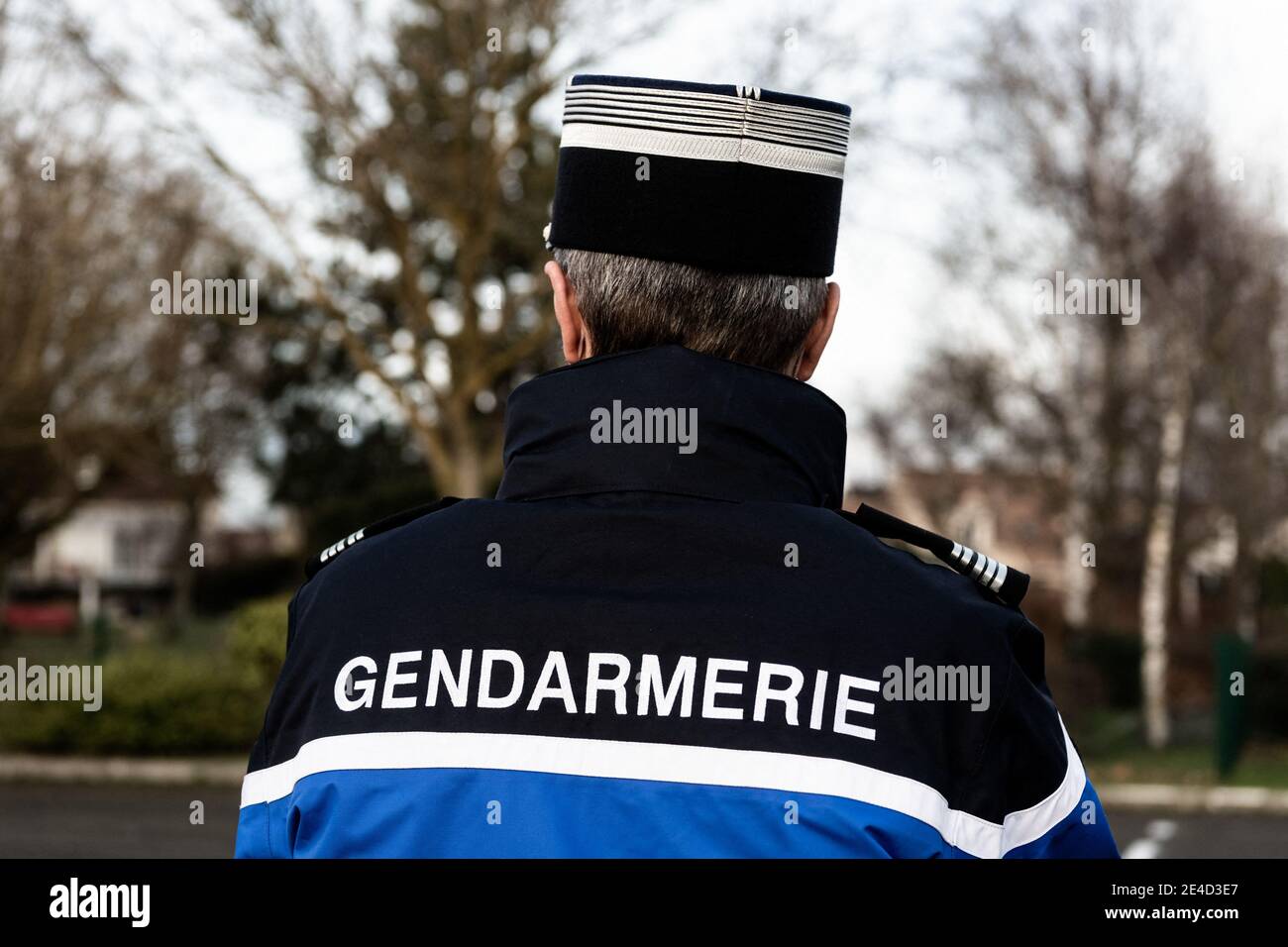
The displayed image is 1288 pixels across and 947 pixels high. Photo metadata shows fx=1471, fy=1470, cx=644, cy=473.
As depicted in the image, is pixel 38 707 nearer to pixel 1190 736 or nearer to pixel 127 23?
pixel 127 23

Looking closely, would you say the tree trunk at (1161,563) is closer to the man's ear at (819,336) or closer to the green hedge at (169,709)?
the green hedge at (169,709)

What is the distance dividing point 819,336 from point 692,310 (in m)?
0.19

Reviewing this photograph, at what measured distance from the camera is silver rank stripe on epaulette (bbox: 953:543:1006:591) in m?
1.46

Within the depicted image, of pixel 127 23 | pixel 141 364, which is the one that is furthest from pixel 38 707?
pixel 141 364

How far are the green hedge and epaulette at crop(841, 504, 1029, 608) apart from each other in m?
13.6

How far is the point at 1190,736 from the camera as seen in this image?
18.0 metres

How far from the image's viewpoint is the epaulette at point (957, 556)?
4.79 ft

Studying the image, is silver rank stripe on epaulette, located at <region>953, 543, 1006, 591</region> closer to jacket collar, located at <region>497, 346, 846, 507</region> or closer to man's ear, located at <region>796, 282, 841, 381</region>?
jacket collar, located at <region>497, 346, 846, 507</region>

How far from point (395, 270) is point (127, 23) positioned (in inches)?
222

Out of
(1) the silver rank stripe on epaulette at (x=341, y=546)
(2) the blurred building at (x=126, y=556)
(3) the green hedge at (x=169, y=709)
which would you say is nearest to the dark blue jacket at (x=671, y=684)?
(1) the silver rank stripe on epaulette at (x=341, y=546)

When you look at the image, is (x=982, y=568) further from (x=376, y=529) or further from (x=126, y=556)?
(x=126, y=556)

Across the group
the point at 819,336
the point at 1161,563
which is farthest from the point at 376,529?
the point at 1161,563

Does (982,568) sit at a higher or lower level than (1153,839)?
higher

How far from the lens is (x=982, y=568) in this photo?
1.49 metres
